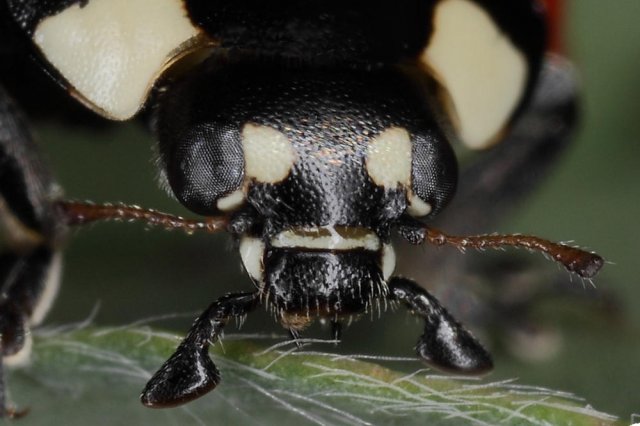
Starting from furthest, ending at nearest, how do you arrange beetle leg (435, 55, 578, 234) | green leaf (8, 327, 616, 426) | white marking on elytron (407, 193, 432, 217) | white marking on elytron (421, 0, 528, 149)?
beetle leg (435, 55, 578, 234) → white marking on elytron (421, 0, 528, 149) → white marking on elytron (407, 193, 432, 217) → green leaf (8, 327, 616, 426)

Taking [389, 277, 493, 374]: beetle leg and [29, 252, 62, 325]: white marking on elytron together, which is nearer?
[389, 277, 493, 374]: beetle leg

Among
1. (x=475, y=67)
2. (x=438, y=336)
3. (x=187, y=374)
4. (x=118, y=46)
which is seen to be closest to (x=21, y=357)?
(x=187, y=374)

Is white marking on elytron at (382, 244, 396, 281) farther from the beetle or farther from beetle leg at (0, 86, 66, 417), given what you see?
beetle leg at (0, 86, 66, 417)

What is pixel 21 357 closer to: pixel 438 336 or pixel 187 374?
pixel 187 374

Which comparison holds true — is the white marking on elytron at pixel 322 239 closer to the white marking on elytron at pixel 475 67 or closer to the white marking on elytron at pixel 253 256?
the white marking on elytron at pixel 253 256

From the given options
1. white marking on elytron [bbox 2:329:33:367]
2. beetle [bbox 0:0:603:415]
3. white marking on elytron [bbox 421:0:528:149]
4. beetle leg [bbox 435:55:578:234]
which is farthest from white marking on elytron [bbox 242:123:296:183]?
beetle leg [bbox 435:55:578:234]

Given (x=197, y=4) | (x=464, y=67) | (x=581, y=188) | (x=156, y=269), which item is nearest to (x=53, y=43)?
(x=197, y=4)
